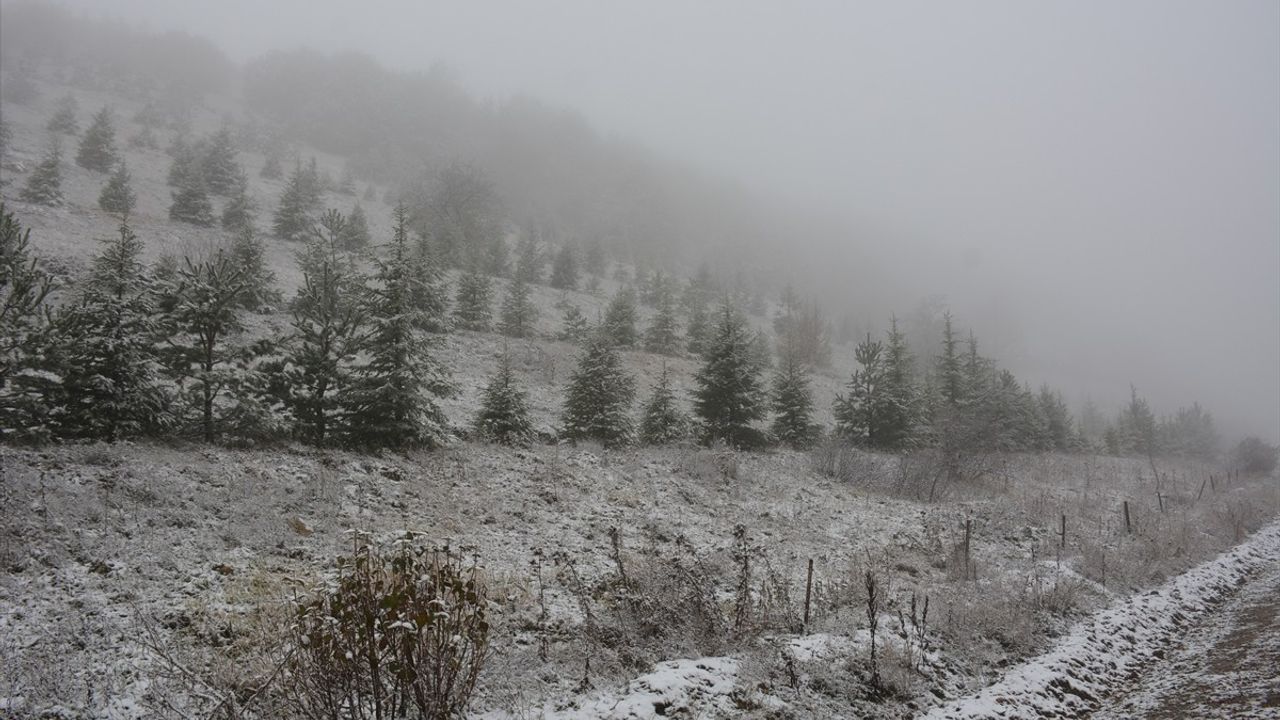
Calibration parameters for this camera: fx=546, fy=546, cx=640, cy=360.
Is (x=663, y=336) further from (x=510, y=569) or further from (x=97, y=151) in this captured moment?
(x=97, y=151)

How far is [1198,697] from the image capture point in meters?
6.45

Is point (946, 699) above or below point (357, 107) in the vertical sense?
below

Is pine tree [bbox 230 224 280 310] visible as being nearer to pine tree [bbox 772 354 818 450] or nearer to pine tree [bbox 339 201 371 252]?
pine tree [bbox 339 201 371 252]

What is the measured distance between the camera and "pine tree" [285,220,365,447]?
12.3 meters

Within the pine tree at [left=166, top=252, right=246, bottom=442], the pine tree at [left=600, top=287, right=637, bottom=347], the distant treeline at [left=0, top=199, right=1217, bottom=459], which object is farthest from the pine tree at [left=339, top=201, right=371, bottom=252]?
the pine tree at [left=166, top=252, right=246, bottom=442]

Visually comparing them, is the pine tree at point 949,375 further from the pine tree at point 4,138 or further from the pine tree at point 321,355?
the pine tree at point 4,138

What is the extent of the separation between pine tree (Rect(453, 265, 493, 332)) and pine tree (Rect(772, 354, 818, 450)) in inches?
753

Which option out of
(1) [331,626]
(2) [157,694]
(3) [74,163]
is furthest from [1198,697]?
(3) [74,163]

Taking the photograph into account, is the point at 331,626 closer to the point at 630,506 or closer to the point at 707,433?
the point at 630,506

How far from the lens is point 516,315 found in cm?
3553

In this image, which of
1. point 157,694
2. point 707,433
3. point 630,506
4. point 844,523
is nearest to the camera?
point 157,694

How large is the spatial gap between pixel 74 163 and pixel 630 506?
52127mm

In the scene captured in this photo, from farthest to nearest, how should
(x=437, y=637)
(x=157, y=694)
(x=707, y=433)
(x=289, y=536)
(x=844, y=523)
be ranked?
(x=707, y=433) < (x=844, y=523) < (x=289, y=536) < (x=157, y=694) < (x=437, y=637)

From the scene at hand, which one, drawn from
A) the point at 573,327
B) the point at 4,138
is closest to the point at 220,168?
the point at 4,138
